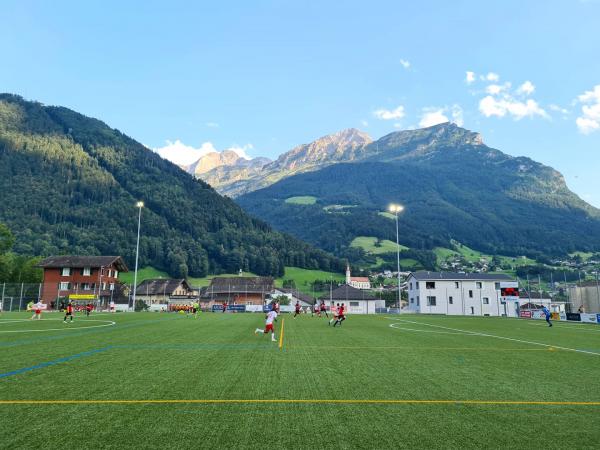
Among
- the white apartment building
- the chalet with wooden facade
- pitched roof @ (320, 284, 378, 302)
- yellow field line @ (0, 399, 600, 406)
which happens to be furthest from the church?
yellow field line @ (0, 399, 600, 406)

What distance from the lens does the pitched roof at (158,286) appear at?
110544 millimetres

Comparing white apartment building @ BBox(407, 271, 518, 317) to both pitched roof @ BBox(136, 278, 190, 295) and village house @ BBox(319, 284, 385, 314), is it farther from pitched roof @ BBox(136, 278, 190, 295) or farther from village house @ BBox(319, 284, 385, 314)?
pitched roof @ BBox(136, 278, 190, 295)

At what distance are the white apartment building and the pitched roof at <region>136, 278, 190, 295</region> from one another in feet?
213

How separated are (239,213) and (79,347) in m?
179

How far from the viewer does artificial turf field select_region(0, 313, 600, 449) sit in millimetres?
5770

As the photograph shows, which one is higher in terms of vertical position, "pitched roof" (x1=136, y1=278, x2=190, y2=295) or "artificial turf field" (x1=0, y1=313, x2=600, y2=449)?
"pitched roof" (x1=136, y1=278, x2=190, y2=295)

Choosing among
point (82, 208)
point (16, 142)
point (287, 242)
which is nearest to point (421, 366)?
point (287, 242)

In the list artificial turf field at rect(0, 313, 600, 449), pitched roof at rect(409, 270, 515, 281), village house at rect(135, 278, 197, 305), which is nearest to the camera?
artificial turf field at rect(0, 313, 600, 449)

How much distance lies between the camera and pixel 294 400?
7855 millimetres

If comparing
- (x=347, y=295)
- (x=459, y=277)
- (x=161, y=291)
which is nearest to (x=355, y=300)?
(x=347, y=295)

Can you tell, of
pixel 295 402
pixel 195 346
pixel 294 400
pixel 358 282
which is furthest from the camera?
pixel 358 282

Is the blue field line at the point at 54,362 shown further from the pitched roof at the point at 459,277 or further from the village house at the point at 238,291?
the village house at the point at 238,291

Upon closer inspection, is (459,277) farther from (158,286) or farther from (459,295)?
(158,286)

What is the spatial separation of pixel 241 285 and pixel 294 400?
4339 inches
